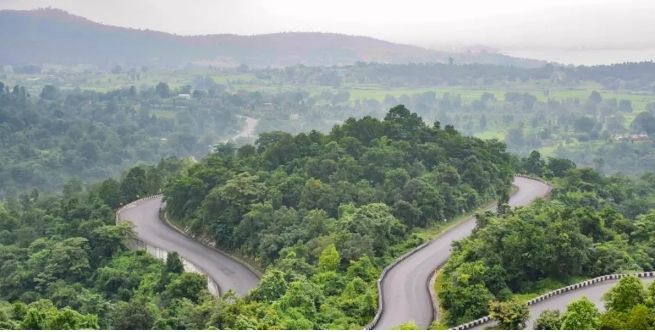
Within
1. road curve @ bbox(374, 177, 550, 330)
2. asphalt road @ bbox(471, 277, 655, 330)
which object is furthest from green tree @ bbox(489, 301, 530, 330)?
road curve @ bbox(374, 177, 550, 330)

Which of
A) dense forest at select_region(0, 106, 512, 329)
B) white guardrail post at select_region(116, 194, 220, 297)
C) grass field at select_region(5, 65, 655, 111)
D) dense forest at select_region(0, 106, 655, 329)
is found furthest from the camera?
grass field at select_region(5, 65, 655, 111)

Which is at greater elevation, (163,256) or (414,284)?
(414,284)

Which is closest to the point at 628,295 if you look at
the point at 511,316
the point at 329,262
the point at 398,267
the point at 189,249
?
the point at 511,316

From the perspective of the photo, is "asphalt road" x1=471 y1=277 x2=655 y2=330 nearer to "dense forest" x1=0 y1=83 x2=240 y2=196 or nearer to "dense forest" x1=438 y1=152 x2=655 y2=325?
"dense forest" x1=438 y1=152 x2=655 y2=325

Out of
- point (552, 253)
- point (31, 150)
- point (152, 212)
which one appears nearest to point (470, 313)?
point (552, 253)

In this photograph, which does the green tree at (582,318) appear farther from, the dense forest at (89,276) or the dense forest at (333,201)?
the dense forest at (89,276)

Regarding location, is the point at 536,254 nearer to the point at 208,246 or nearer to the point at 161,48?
the point at 208,246
